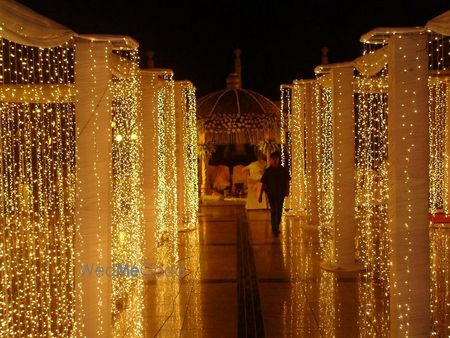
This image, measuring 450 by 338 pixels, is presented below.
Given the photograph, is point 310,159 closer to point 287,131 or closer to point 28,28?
point 287,131

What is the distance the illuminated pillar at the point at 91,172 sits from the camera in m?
5.36

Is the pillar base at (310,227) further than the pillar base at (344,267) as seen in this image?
Yes

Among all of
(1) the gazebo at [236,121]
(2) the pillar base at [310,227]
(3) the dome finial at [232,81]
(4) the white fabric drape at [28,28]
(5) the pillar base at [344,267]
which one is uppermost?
(3) the dome finial at [232,81]

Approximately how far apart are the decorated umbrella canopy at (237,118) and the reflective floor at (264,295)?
7.22 meters

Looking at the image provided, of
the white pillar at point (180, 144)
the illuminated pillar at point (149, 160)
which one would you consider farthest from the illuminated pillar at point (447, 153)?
the illuminated pillar at point (149, 160)

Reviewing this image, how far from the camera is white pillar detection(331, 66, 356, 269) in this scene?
8.34 metres

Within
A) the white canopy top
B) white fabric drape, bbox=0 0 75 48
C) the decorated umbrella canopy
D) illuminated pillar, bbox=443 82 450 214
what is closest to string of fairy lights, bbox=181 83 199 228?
the decorated umbrella canopy

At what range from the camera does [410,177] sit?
5.17m

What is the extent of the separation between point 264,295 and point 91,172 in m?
2.73

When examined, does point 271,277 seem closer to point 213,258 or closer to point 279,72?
point 213,258

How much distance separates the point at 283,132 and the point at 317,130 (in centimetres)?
490

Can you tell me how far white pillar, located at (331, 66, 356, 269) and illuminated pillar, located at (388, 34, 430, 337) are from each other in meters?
3.13

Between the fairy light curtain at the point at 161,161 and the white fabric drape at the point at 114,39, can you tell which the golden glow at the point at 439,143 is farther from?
the white fabric drape at the point at 114,39

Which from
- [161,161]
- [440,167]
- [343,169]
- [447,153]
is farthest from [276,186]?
[440,167]
